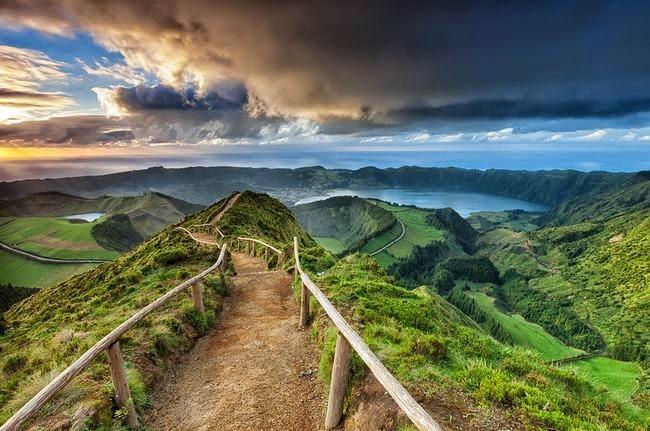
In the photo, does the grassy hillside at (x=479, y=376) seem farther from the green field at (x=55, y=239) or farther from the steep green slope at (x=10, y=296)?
the green field at (x=55, y=239)

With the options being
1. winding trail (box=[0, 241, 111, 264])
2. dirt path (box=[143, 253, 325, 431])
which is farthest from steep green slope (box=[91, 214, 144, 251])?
dirt path (box=[143, 253, 325, 431])

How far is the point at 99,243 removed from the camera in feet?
470

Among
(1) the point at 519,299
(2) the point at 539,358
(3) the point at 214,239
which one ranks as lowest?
(1) the point at 519,299

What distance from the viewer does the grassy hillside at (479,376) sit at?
4.95 m

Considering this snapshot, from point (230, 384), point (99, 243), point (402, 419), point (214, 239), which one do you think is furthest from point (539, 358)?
point (99, 243)

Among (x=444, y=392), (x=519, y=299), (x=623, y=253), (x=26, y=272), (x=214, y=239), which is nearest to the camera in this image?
(x=444, y=392)

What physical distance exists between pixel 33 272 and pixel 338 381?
6086 inches

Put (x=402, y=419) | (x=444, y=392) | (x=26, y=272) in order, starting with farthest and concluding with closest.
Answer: (x=26, y=272), (x=444, y=392), (x=402, y=419)

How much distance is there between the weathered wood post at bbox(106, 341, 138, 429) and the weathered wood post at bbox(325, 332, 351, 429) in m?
3.45

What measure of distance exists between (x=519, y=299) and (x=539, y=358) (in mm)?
171197

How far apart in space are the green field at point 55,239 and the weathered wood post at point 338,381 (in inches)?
5877

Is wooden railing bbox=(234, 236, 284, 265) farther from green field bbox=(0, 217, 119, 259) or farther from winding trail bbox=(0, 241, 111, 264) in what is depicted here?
green field bbox=(0, 217, 119, 259)

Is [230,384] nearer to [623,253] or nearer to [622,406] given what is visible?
[622,406]

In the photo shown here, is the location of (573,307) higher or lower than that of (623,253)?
lower
